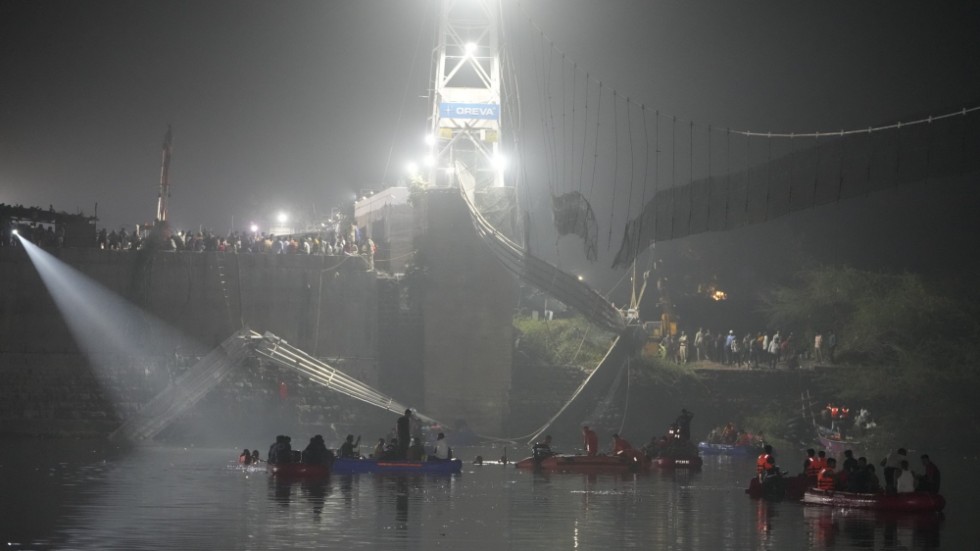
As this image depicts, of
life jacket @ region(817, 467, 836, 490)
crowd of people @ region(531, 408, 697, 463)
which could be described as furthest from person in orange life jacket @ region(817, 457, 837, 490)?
crowd of people @ region(531, 408, 697, 463)

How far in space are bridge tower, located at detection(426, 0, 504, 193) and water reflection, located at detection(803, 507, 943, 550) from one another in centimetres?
2319

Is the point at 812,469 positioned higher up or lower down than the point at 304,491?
higher up

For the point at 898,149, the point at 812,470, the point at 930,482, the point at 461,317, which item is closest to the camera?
the point at 930,482

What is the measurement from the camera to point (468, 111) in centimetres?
4688

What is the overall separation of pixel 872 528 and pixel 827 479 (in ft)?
11.7

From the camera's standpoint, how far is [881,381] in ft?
151

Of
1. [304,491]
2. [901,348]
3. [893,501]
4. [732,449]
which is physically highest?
[901,348]

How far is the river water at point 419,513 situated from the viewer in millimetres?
19969

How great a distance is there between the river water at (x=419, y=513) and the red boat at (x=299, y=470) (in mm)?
358

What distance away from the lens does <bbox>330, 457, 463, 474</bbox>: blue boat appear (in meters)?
31.5

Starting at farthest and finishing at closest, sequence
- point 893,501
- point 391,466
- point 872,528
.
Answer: point 391,466 → point 893,501 → point 872,528

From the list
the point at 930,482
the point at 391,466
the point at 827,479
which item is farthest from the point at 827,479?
the point at 391,466

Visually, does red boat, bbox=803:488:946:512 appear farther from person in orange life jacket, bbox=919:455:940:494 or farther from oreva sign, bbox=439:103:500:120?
oreva sign, bbox=439:103:500:120

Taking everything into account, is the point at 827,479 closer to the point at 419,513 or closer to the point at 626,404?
the point at 419,513
